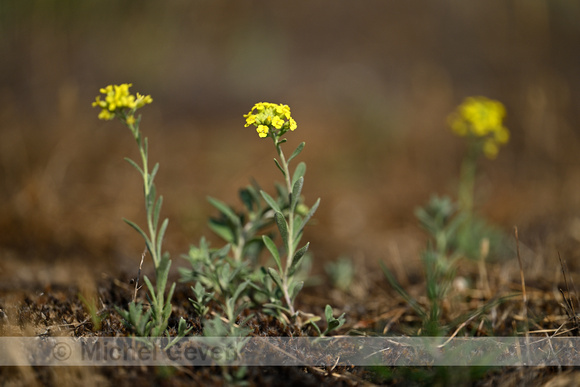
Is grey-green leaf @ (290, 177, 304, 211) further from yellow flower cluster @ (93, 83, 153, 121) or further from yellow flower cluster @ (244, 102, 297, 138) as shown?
yellow flower cluster @ (93, 83, 153, 121)

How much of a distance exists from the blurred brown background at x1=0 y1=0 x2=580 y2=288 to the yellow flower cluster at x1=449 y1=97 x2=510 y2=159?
899 mm

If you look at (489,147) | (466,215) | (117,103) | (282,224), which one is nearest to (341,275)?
(466,215)

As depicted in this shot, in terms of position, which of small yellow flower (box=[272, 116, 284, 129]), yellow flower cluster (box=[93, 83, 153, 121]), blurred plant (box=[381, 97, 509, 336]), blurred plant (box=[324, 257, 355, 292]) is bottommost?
blurred plant (box=[324, 257, 355, 292])

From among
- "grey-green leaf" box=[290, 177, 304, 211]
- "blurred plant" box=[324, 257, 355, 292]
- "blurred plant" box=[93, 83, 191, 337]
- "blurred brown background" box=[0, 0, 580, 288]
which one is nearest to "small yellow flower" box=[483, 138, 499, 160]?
"blurred brown background" box=[0, 0, 580, 288]

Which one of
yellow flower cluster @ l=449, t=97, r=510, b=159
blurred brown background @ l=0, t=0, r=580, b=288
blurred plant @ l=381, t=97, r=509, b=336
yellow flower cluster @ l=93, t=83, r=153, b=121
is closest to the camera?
yellow flower cluster @ l=93, t=83, r=153, b=121

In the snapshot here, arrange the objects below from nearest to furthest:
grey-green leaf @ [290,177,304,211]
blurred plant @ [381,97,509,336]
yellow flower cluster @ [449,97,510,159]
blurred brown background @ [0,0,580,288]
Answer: grey-green leaf @ [290,177,304,211]
blurred plant @ [381,97,509,336]
yellow flower cluster @ [449,97,510,159]
blurred brown background @ [0,0,580,288]

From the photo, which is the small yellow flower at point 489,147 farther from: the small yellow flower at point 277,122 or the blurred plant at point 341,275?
the small yellow flower at point 277,122

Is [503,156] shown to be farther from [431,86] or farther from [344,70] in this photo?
[344,70]

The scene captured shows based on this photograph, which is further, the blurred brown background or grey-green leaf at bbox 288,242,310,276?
the blurred brown background

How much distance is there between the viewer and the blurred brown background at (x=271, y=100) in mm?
3789

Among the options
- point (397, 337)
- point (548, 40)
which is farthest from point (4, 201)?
point (548, 40)

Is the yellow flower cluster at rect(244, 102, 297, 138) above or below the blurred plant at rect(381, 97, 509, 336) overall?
above

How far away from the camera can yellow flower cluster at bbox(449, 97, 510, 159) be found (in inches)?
123

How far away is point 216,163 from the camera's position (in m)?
5.34
